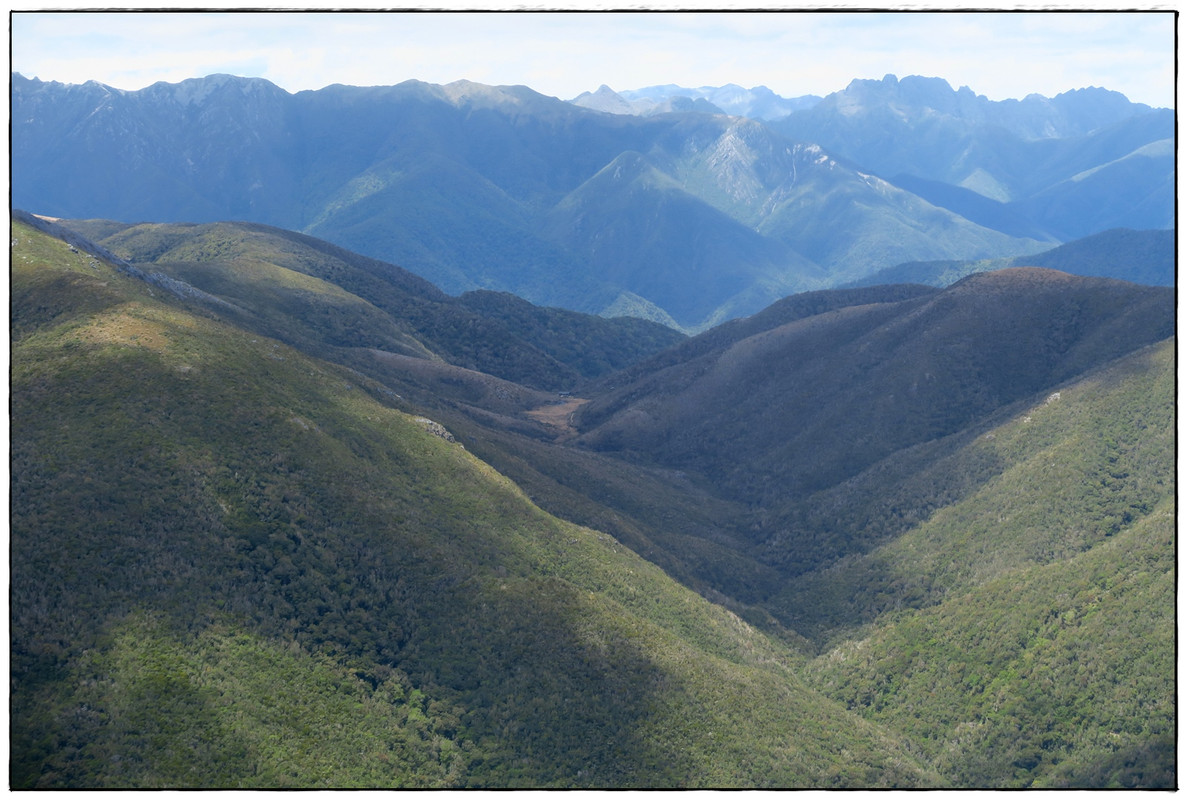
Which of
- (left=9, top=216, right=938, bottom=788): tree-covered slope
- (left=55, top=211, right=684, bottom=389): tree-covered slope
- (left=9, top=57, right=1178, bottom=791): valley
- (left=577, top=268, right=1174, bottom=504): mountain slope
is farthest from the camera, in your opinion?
(left=55, top=211, right=684, bottom=389): tree-covered slope

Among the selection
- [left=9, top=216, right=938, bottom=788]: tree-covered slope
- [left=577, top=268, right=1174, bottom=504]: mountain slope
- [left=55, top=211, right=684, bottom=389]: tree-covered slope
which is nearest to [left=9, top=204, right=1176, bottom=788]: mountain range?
[left=9, top=216, right=938, bottom=788]: tree-covered slope

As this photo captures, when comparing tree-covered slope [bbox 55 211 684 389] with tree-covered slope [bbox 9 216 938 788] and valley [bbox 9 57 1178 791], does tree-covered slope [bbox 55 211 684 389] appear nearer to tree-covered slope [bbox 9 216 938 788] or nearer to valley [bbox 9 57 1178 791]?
valley [bbox 9 57 1178 791]

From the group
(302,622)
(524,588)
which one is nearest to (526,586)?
(524,588)

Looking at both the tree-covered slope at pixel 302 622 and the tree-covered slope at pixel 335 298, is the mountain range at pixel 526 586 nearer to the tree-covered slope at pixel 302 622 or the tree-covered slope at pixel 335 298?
the tree-covered slope at pixel 302 622

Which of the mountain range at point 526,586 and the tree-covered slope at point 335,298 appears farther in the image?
the tree-covered slope at point 335,298

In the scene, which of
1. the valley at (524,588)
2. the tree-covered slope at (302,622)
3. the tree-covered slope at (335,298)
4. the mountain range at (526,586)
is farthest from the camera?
the tree-covered slope at (335,298)

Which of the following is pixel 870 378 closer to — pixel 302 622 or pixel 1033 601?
pixel 1033 601

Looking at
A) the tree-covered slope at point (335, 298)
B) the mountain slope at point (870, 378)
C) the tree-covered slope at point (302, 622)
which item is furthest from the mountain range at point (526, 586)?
the tree-covered slope at point (335, 298)
